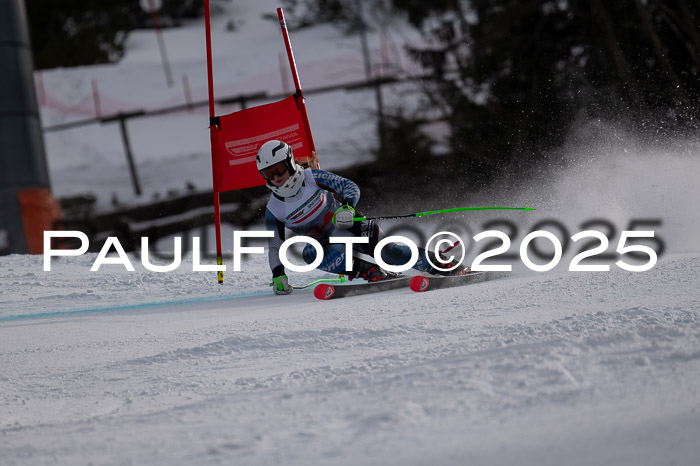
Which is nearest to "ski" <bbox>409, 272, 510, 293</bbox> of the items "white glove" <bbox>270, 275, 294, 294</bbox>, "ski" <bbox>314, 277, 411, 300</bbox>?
"ski" <bbox>314, 277, 411, 300</bbox>

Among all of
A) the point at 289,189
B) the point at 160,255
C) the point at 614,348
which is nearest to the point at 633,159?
the point at 289,189

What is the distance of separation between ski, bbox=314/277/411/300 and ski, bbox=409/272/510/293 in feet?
1.01

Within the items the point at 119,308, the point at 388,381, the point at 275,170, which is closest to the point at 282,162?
the point at 275,170

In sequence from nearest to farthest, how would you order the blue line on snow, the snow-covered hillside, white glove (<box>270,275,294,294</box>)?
the blue line on snow
white glove (<box>270,275,294,294</box>)
the snow-covered hillside

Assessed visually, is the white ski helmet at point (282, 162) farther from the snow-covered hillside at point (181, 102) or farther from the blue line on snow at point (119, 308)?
the snow-covered hillside at point (181, 102)

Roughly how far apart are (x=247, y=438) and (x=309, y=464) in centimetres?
30

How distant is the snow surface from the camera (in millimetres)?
2359

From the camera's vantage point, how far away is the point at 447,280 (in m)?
5.93

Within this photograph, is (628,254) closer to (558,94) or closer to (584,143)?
(584,143)

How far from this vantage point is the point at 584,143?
1287cm

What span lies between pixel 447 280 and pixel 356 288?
675 millimetres

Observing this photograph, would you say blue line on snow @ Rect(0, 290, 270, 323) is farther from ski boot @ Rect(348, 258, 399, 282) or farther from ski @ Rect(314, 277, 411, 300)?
ski @ Rect(314, 277, 411, 300)

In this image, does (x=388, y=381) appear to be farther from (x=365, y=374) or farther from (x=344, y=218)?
(x=344, y=218)

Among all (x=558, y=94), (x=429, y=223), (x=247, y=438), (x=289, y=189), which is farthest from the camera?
(x=558, y=94)
